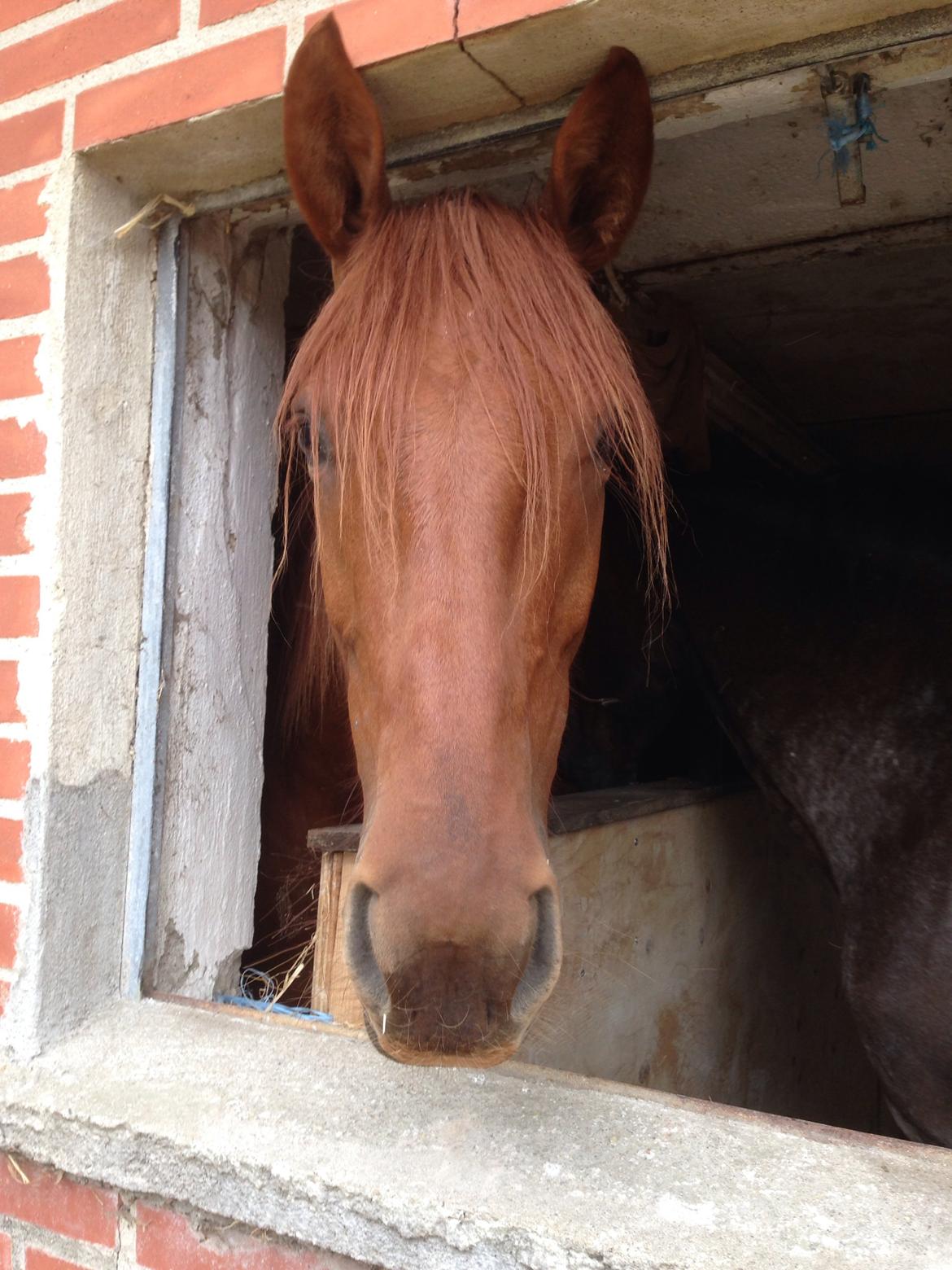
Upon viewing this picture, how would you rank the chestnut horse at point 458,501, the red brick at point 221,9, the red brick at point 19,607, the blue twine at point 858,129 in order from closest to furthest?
1. the chestnut horse at point 458,501
2. the blue twine at point 858,129
3. the red brick at point 221,9
4. the red brick at point 19,607

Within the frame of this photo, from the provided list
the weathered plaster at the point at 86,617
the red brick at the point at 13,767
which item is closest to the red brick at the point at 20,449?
the weathered plaster at the point at 86,617

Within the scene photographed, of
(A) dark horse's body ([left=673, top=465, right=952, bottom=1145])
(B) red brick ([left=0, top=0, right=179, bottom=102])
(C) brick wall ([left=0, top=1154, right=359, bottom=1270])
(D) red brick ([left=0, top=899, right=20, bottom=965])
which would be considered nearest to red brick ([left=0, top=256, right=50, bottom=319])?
(B) red brick ([left=0, top=0, right=179, bottom=102])

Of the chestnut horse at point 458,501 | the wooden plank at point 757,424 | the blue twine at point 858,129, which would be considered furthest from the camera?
the wooden plank at point 757,424

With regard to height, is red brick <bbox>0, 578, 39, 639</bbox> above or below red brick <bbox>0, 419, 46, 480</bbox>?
below

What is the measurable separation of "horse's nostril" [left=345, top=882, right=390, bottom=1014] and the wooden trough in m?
0.52

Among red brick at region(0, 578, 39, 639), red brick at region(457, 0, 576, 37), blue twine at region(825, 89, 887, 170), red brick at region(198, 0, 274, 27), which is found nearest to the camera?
red brick at region(457, 0, 576, 37)

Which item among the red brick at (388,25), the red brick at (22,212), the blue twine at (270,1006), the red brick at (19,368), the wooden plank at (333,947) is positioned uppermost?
the red brick at (388,25)

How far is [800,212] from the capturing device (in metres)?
2.10

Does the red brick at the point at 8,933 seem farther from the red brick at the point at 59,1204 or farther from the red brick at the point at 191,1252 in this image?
the red brick at the point at 191,1252

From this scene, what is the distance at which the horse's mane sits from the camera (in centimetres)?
129

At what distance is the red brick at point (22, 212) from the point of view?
1555 millimetres

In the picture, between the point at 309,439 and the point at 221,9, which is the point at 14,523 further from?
the point at 221,9

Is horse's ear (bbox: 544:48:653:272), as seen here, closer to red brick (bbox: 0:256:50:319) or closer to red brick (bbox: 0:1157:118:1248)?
red brick (bbox: 0:256:50:319)

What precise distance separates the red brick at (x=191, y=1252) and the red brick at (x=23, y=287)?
1394mm
